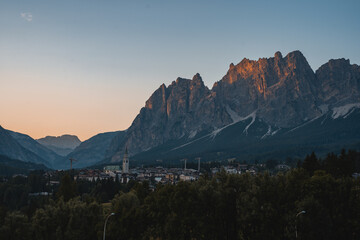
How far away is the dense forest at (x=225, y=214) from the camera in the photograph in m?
77.8

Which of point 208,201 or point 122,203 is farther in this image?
point 122,203

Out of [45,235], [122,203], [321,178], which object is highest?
[321,178]

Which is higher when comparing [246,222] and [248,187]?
[248,187]

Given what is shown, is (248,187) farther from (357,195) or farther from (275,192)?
(357,195)

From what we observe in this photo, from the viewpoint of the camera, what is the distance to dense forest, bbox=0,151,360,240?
255 ft

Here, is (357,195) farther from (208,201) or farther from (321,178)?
(208,201)

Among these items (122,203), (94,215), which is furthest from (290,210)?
(94,215)

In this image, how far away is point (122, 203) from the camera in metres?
88.9

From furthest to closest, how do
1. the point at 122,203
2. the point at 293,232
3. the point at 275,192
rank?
the point at 122,203
the point at 275,192
the point at 293,232

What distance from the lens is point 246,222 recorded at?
261ft

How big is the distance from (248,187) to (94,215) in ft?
97.1

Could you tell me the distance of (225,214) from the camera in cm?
8244

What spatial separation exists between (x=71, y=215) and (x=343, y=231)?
47.9 metres

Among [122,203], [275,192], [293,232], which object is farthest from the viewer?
[122,203]
